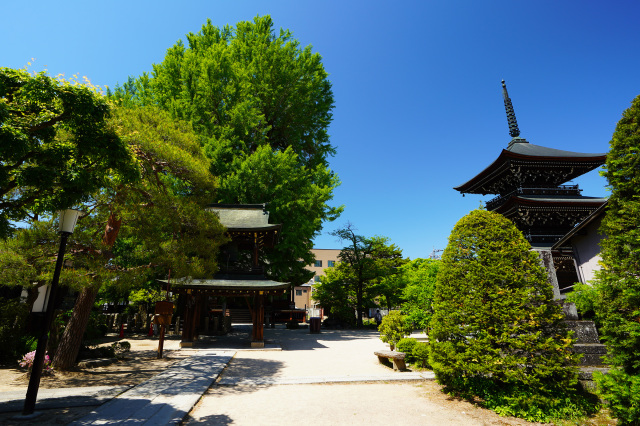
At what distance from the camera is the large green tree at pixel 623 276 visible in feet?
15.0

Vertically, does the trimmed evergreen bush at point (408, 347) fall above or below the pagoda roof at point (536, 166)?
below

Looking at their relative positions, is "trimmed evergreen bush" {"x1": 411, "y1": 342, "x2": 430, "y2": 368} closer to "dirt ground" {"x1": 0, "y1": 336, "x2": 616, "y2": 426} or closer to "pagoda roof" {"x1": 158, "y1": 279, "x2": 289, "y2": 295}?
"dirt ground" {"x1": 0, "y1": 336, "x2": 616, "y2": 426}

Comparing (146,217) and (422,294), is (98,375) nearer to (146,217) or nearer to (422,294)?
(146,217)

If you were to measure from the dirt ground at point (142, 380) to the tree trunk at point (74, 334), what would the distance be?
1.07 ft

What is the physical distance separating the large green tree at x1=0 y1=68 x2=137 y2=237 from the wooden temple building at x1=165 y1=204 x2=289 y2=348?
6.44m

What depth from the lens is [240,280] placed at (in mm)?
14672

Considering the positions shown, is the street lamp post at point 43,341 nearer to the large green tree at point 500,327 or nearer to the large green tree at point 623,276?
the large green tree at point 500,327

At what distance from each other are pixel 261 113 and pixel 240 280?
1364 cm

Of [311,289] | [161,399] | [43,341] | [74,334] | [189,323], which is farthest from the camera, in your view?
[311,289]

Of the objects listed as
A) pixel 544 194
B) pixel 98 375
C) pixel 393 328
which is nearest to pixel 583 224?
pixel 544 194

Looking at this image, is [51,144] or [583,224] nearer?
[51,144]

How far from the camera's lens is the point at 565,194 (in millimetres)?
21125

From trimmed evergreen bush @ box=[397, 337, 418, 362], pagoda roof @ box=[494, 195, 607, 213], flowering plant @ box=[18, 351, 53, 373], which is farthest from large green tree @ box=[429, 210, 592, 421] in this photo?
pagoda roof @ box=[494, 195, 607, 213]

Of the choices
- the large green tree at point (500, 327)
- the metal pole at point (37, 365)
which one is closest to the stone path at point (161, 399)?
the metal pole at point (37, 365)
